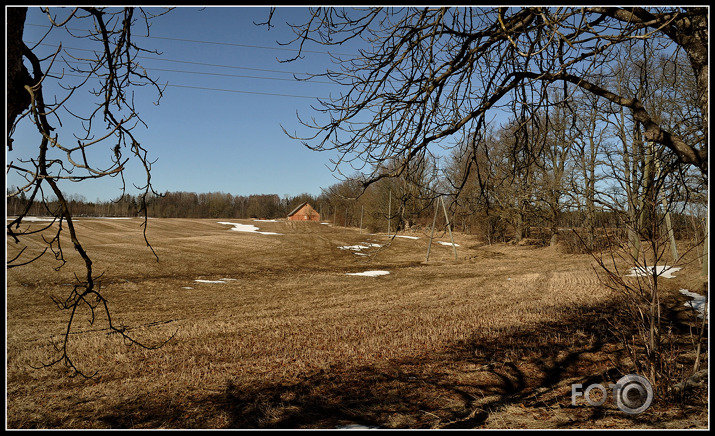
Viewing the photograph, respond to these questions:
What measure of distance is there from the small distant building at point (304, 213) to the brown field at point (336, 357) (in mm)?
60349

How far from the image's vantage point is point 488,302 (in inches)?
473

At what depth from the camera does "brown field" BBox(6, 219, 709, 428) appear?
14.4ft

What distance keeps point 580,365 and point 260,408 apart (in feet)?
14.2

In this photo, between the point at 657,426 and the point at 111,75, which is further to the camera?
the point at 111,75

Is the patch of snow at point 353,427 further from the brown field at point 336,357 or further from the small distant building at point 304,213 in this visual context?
the small distant building at point 304,213

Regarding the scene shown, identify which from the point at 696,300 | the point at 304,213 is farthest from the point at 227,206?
the point at 696,300

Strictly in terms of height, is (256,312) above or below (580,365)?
below

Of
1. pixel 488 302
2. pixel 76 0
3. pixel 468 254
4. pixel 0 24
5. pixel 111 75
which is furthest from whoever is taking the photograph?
pixel 468 254

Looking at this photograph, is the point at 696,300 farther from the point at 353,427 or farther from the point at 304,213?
the point at 304,213

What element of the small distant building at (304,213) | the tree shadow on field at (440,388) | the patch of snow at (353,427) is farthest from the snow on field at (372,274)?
the small distant building at (304,213)

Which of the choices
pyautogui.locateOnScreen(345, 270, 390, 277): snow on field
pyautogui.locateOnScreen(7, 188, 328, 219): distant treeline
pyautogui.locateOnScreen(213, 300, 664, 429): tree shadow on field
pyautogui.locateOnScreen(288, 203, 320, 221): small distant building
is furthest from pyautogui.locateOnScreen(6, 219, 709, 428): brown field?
pyautogui.locateOnScreen(288, 203, 320, 221): small distant building

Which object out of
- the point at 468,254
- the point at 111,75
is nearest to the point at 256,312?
the point at 111,75

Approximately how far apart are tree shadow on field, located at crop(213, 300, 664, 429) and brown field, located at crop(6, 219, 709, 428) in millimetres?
26

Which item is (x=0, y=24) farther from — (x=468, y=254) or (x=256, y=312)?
(x=468, y=254)
